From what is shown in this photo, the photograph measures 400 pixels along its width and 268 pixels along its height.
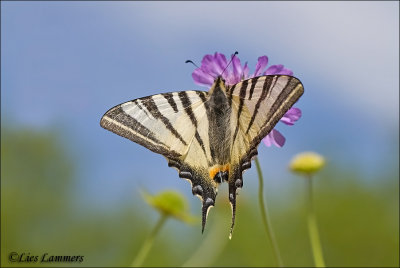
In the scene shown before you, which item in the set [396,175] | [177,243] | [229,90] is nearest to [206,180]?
[229,90]

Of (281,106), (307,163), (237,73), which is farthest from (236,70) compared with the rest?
(307,163)

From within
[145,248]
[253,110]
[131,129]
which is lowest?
[145,248]

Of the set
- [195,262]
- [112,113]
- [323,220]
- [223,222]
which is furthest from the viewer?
[323,220]

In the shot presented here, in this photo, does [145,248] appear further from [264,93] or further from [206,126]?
[264,93]

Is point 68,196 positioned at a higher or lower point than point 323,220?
lower

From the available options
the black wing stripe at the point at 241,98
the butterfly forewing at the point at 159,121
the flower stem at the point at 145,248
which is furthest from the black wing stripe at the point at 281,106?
the flower stem at the point at 145,248

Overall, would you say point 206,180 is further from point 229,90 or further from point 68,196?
point 68,196
